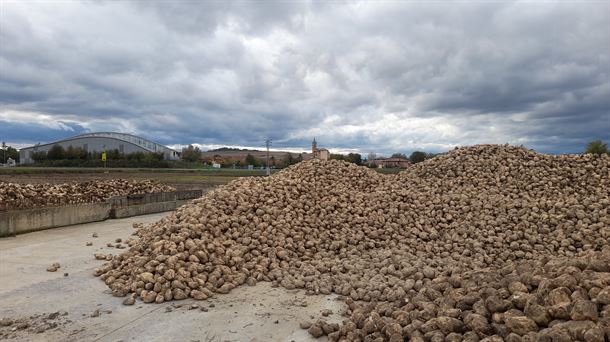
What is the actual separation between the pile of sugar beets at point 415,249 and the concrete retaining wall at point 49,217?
4.37 metres

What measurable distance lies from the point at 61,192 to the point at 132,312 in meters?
10.5

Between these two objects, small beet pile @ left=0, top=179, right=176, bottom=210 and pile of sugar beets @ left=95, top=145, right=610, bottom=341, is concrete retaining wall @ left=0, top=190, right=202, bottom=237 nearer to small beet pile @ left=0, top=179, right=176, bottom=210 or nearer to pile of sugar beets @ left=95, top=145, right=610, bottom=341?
small beet pile @ left=0, top=179, right=176, bottom=210

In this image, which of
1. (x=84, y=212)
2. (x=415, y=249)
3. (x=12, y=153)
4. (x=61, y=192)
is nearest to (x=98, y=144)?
(x=12, y=153)

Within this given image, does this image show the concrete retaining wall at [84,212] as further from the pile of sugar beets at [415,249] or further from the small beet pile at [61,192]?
the pile of sugar beets at [415,249]

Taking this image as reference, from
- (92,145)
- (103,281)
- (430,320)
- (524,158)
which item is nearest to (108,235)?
(103,281)

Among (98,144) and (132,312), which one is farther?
(98,144)

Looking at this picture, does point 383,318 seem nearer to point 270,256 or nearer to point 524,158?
point 270,256

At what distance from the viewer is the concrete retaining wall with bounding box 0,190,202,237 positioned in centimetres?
981

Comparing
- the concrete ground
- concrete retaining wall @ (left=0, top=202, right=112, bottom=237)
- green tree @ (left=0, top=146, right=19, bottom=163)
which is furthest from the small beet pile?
green tree @ (left=0, top=146, right=19, bottom=163)

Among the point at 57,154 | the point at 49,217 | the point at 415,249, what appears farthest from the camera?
the point at 57,154

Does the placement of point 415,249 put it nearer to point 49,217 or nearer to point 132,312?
point 132,312

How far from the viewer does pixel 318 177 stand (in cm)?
1021

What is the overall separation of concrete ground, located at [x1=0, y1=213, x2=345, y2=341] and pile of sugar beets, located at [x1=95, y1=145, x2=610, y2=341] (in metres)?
0.25

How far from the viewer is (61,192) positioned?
13.8m
